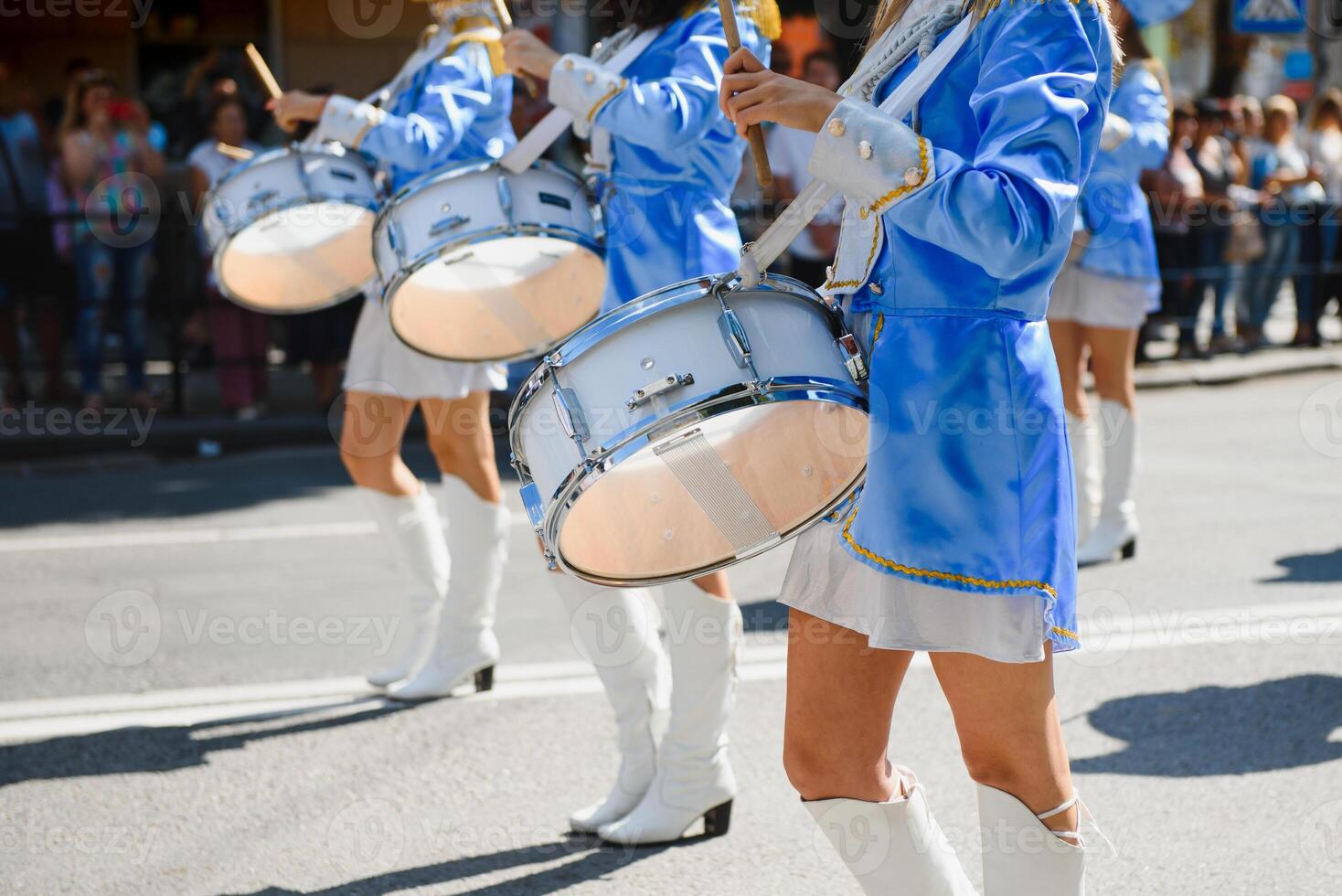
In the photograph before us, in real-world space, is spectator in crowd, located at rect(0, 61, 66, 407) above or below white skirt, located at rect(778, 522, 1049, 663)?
above

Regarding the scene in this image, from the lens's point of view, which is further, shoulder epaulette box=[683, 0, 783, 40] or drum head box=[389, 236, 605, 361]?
drum head box=[389, 236, 605, 361]

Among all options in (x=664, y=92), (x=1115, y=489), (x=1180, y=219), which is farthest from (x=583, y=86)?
(x=1180, y=219)

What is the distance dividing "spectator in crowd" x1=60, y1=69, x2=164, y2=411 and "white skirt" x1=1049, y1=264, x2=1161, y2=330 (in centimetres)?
590

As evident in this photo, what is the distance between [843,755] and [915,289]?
2.21ft

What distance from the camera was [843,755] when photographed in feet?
7.32

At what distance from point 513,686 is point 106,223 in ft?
19.4

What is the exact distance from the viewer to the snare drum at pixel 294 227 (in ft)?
13.6

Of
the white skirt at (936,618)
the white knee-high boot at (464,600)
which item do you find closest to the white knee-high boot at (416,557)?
the white knee-high boot at (464,600)

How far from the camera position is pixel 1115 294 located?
18.7 ft

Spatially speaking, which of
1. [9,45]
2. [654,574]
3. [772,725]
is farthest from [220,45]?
[654,574]

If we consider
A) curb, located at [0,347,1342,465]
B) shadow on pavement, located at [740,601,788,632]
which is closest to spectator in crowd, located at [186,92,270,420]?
curb, located at [0,347,1342,465]

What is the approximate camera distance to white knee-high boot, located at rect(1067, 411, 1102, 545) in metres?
5.89

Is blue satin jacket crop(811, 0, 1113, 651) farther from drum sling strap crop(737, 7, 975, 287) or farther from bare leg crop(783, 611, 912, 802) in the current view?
bare leg crop(783, 611, 912, 802)

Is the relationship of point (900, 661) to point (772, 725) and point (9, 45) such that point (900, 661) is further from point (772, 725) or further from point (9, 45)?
point (9, 45)
